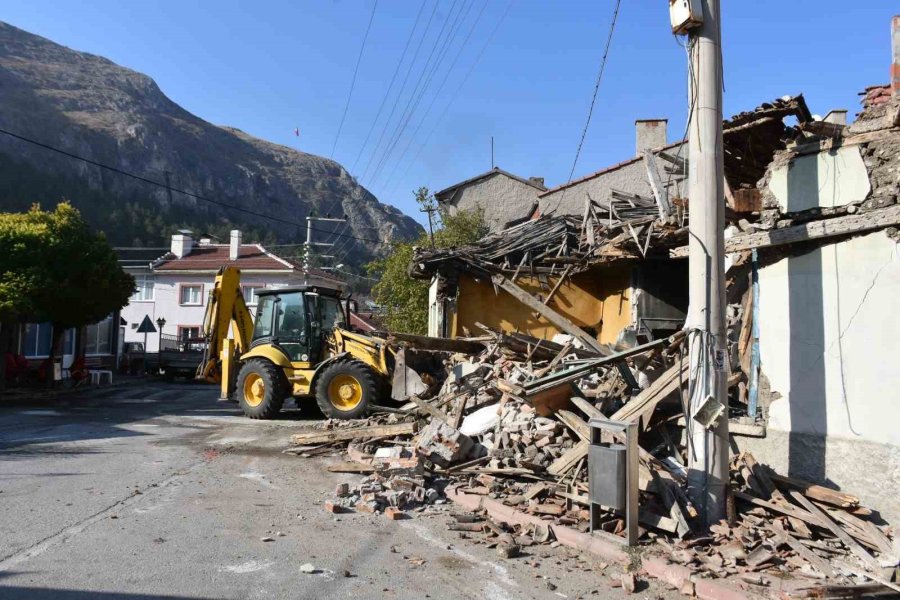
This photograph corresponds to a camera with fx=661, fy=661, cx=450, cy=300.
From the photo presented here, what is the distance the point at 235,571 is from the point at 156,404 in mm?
15561

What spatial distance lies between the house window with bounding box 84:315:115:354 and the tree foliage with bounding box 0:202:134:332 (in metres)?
10.8

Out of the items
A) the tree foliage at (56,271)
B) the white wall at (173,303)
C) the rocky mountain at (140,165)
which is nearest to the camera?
the tree foliage at (56,271)

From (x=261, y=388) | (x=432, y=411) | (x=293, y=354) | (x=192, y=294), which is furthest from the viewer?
(x=192, y=294)

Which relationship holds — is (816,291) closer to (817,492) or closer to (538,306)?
(817,492)

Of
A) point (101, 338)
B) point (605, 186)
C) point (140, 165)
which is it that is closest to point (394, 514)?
point (605, 186)

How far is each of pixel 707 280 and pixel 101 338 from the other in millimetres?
32938

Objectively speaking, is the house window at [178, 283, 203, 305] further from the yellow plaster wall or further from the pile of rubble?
the pile of rubble

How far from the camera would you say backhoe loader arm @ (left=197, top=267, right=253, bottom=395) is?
15.3 metres

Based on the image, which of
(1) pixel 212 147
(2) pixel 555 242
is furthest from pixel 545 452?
(1) pixel 212 147

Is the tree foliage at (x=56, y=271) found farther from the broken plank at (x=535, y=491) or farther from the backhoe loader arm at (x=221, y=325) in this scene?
the broken plank at (x=535, y=491)

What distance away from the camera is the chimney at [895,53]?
7.20 meters

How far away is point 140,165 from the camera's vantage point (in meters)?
110

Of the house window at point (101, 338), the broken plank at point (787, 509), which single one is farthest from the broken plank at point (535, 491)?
the house window at point (101, 338)

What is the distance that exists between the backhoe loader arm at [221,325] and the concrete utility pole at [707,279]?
37.0ft
